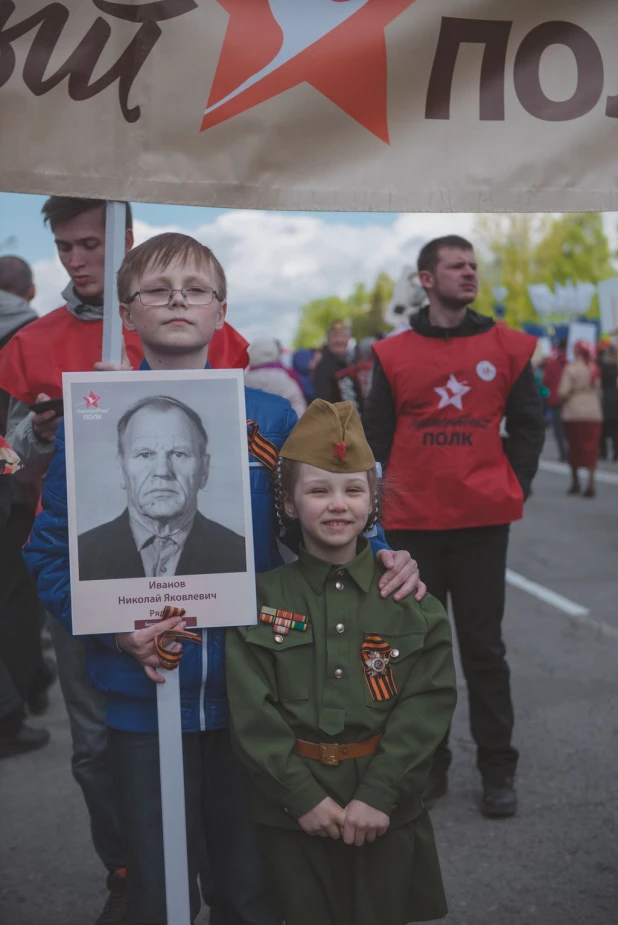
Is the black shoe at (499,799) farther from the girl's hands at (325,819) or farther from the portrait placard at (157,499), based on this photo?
the portrait placard at (157,499)

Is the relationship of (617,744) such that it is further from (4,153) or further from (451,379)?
(4,153)

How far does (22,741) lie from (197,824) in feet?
9.12

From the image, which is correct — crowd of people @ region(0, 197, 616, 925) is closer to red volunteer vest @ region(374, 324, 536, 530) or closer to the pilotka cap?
the pilotka cap

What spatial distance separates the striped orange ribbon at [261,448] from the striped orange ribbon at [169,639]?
416 mm

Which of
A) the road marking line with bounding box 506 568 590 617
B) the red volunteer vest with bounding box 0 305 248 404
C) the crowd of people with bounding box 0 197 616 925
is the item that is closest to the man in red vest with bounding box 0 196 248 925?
the red volunteer vest with bounding box 0 305 248 404

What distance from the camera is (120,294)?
97.8 inches

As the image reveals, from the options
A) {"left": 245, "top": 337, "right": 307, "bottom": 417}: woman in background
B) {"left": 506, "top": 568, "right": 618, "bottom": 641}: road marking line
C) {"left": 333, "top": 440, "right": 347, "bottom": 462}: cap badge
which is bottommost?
{"left": 506, "top": 568, "right": 618, "bottom": 641}: road marking line

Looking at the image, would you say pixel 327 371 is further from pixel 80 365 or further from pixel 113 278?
pixel 113 278

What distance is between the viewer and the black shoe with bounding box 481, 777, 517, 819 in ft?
13.5

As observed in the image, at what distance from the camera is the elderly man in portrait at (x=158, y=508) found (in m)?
2.25

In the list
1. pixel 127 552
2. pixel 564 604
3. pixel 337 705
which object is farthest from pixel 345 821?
pixel 564 604

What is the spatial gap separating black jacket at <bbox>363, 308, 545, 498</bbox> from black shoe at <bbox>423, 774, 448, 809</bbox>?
1162mm

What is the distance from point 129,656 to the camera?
2428 mm

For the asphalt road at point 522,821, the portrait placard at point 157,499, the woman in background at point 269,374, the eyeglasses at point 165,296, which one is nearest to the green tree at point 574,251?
the woman in background at point 269,374
